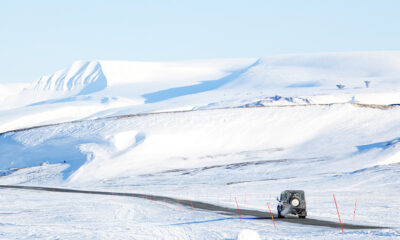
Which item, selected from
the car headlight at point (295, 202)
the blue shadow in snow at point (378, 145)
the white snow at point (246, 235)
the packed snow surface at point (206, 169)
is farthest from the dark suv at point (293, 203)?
the blue shadow in snow at point (378, 145)

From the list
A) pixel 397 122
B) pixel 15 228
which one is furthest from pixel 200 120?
pixel 15 228

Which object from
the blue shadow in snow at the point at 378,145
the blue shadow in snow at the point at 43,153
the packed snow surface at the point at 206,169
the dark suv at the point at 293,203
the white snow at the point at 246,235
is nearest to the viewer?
the white snow at the point at 246,235

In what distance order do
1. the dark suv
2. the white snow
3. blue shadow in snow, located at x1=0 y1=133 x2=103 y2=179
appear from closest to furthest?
the white snow → the dark suv → blue shadow in snow, located at x1=0 y1=133 x2=103 y2=179

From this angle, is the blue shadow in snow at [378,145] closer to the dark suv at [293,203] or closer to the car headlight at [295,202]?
the dark suv at [293,203]

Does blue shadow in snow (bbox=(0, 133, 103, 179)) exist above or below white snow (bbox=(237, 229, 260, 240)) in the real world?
above

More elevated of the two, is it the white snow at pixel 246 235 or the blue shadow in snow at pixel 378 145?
the blue shadow in snow at pixel 378 145

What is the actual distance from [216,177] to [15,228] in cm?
5467

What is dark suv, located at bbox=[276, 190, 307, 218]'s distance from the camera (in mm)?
33312

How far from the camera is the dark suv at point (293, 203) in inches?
1312

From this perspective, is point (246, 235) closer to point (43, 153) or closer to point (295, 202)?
point (295, 202)

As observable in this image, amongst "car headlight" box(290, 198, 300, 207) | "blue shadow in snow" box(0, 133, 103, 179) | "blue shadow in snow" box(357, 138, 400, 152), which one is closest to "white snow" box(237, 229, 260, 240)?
"car headlight" box(290, 198, 300, 207)

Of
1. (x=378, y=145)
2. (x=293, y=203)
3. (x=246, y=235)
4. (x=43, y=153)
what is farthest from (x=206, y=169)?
(x=246, y=235)

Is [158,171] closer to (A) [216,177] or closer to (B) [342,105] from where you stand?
(A) [216,177]

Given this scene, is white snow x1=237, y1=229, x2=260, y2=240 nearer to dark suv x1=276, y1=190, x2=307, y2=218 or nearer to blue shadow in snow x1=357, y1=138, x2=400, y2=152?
dark suv x1=276, y1=190, x2=307, y2=218
